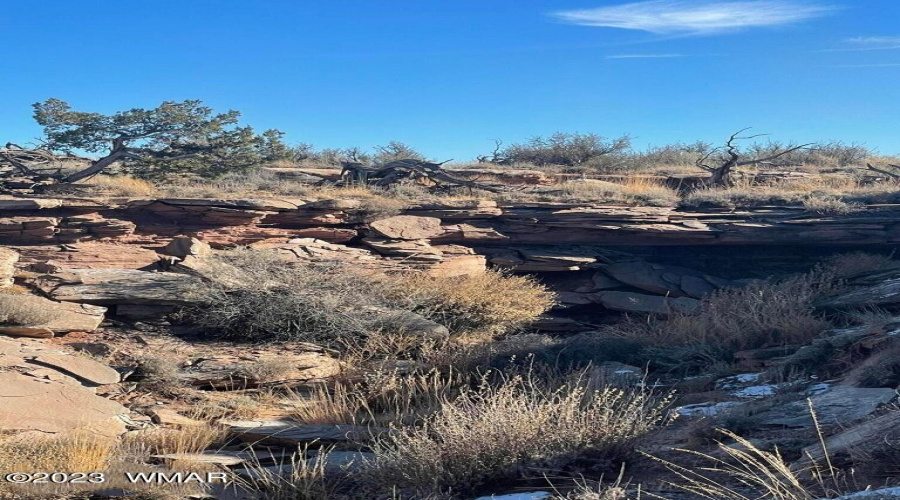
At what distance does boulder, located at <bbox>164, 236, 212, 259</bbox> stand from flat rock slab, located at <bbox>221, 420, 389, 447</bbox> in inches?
208

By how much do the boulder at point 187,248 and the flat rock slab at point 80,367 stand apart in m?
3.81

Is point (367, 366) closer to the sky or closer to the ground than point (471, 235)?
closer to the ground

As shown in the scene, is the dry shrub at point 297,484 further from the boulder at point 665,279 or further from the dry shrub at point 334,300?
the boulder at point 665,279

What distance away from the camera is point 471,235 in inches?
552

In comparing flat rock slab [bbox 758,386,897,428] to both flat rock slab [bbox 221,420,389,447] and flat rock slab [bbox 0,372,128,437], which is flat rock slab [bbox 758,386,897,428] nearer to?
flat rock slab [bbox 221,420,389,447]

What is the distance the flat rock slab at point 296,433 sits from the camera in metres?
6.32

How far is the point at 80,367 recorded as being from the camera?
7.73 m

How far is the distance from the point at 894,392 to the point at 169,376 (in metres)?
6.69

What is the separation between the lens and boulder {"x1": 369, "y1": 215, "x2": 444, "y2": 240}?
44.5 feet

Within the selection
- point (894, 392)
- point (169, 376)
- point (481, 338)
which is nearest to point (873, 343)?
point (894, 392)

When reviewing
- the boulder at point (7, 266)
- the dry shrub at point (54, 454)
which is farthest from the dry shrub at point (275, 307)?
the dry shrub at point (54, 454)

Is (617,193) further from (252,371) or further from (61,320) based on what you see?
(61,320)

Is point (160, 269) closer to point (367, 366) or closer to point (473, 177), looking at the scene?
point (367, 366)

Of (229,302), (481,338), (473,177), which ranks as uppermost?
(473,177)
